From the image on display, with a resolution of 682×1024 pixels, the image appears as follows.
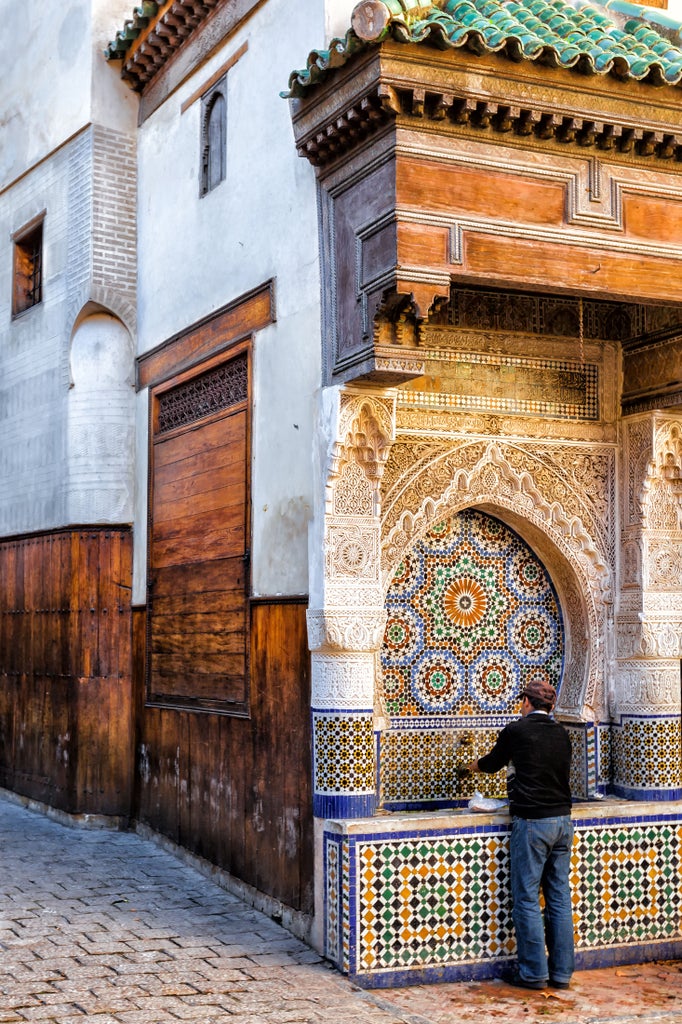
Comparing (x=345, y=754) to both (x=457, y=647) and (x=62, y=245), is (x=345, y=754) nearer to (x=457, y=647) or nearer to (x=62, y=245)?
(x=457, y=647)

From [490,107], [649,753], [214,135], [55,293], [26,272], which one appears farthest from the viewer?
[26,272]

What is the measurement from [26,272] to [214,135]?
3.39 meters

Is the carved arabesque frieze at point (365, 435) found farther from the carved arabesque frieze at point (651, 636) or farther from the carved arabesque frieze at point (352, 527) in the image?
the carved arabesque frieze at point (651, 636)

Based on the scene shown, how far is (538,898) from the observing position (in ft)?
20.1

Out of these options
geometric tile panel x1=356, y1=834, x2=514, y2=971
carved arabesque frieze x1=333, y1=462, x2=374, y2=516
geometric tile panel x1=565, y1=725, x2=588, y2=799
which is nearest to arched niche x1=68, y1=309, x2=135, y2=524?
carved arabesque frieze x1=333, y1=462, x2=374, y2=516

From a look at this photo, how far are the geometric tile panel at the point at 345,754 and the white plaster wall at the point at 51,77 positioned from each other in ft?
18.6

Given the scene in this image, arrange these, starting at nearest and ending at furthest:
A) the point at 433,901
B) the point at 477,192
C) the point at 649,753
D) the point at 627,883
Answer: the point at 477,192 → the point at 433,901 → the point at 627,883 → the point at 649,753

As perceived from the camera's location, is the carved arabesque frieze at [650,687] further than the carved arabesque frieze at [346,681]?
Yes

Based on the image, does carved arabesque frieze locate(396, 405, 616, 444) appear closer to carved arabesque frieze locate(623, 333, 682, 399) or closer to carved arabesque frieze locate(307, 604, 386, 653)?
carved arabesque frieze locate(623, 333, 682, 399)

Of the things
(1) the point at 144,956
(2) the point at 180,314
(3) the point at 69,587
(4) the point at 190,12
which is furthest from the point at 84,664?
(4) the point at 190,12

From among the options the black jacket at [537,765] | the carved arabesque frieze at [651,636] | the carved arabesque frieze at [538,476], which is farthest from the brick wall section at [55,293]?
the black jacket at [537,765]

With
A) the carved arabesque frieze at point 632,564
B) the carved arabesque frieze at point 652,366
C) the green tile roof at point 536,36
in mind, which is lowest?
the carved arabesque frieze at point 632,564

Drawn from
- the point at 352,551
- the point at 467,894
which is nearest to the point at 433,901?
the point at 467,894

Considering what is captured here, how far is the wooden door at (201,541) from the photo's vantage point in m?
7.65
